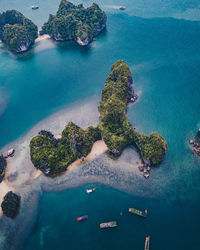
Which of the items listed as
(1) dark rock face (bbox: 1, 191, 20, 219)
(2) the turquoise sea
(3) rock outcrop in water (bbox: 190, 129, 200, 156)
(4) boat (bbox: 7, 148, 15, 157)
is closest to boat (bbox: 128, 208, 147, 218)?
(2) the turquoise sea

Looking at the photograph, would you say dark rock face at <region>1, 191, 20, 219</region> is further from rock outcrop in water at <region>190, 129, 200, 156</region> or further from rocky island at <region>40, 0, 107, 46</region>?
rocky island at <region>40, 0, 107, 46</region>

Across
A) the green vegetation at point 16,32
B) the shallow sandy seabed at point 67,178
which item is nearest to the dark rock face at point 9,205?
the shallow sandy seabed at point 67,178

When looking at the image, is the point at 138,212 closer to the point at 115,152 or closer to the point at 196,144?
the point at 115,152

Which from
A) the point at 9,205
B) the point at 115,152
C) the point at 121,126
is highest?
the point at 121,126

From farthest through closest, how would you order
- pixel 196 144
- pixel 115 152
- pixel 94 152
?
pixel 94 152, pixel 196 144, pixel 115 152

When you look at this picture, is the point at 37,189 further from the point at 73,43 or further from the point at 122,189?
the point at 73,43

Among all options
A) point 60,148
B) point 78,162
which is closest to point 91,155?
point 78,162

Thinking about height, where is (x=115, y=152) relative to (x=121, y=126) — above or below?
below
